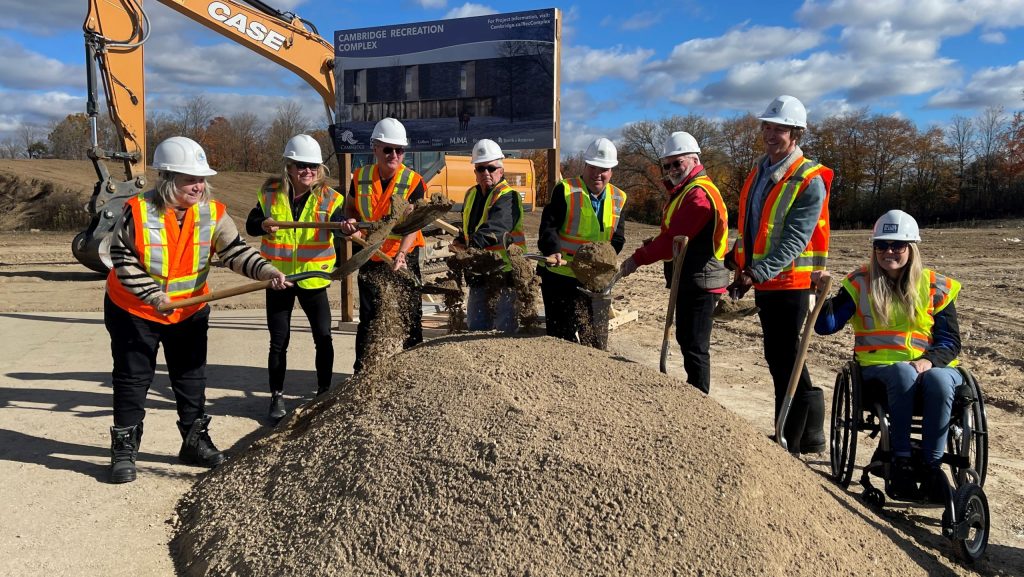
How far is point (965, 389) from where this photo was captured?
120 inches

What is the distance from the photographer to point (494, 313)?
4.65m

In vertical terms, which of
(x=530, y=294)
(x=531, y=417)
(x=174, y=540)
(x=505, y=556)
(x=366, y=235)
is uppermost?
(x=366, y=235)

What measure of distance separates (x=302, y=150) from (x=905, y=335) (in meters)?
3.37

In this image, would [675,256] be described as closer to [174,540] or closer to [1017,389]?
[174,540]

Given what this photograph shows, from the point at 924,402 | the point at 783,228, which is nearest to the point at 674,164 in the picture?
the point at 783,228

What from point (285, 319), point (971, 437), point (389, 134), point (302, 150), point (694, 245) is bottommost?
point (971, 437)

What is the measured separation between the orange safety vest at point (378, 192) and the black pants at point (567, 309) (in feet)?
3.02

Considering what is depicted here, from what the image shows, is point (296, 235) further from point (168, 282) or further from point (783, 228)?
point (783, 228)

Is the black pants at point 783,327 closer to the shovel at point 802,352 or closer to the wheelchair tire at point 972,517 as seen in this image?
the shovel at point 802,352

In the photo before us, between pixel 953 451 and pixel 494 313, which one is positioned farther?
pixel 494 313

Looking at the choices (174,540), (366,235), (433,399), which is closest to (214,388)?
(366,235)

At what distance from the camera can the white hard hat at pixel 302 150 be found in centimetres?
439

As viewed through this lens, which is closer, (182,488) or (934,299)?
(934,299)

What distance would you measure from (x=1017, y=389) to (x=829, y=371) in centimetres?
130
